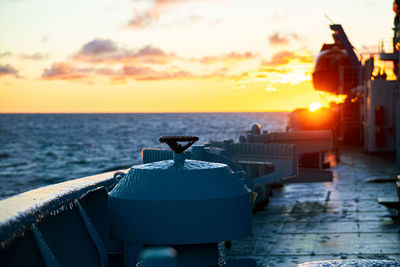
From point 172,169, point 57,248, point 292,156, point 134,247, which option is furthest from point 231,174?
point 292,156

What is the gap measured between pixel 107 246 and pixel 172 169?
1602 millimetres

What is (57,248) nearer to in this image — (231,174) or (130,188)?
(130,188)

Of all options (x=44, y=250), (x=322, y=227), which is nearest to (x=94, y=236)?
(x=44, y=250)

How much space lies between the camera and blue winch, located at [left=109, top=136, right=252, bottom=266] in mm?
3607

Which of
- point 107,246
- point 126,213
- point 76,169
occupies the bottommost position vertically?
point 76,169

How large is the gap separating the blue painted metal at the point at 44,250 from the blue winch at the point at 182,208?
0.56 m

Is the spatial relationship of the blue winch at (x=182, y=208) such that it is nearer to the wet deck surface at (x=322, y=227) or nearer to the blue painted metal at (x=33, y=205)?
the blue painted metal at (x=33, y=205)

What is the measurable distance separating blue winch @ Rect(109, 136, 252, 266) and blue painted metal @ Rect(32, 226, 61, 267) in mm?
560

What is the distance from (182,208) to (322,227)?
6.99 meters

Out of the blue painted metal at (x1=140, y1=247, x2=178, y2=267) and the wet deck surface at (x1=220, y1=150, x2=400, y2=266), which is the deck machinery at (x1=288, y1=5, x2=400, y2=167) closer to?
the wet deck surface at (x1=220, y1=150, x2=400, y2=266)

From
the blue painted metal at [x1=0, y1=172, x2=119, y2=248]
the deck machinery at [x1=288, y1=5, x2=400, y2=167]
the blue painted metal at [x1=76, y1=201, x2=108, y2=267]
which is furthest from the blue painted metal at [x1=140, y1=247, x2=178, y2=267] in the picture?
the deck machinery at [x1=288, y1=5, x2=400, y2=167]

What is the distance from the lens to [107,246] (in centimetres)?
500

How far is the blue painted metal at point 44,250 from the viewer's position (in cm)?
335

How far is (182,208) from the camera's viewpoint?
3.61m
